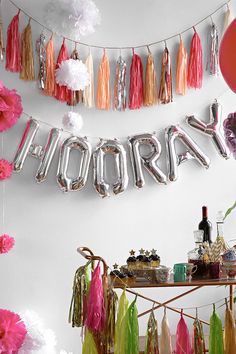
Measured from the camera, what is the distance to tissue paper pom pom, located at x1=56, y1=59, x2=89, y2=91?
327 cm

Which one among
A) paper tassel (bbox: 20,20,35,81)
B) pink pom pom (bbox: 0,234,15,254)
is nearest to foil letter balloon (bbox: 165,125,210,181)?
paper tassel (bbox: 20,20,35,81)

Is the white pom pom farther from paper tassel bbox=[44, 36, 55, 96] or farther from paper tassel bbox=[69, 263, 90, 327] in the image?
paper tassel bbox=[69, 263, 90, 327]

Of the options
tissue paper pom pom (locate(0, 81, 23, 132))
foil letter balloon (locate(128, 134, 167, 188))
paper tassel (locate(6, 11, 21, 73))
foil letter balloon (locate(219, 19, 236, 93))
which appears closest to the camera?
foil letter balloon (locate(219, 19, 236, 93))

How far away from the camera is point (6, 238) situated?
10.8ft

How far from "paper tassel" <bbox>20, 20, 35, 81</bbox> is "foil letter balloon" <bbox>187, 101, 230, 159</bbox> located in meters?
0.86

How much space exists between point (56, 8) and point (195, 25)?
75 centimetres

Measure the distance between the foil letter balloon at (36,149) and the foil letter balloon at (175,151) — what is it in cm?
58

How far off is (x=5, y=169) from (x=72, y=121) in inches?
16.0

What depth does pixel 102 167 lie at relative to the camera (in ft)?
11.2

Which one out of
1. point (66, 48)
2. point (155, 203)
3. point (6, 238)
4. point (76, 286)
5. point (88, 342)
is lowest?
point (88, 342)

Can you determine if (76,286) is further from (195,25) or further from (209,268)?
(195,25)

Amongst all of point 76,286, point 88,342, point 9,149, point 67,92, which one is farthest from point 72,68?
point 88,342

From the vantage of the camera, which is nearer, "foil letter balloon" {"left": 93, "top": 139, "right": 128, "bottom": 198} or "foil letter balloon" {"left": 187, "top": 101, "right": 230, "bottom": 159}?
"foil letter balloon" {"left": 93, "top": 139, "right": 128, "bottom": 198}

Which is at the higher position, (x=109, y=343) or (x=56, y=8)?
(x=56, y=8)
